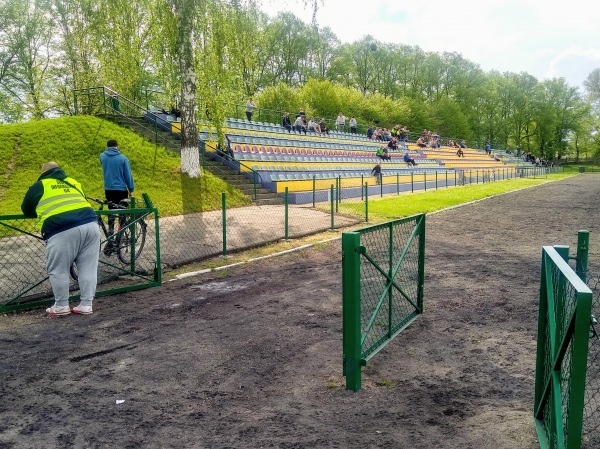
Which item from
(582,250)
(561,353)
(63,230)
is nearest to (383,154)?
(63,230)

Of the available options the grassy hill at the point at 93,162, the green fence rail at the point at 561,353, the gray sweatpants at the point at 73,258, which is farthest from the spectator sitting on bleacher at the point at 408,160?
the green fence rail at the point at 561,353

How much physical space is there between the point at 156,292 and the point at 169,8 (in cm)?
1248

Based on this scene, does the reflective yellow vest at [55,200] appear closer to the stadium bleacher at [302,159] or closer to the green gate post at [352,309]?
the green gate post at [352,309]

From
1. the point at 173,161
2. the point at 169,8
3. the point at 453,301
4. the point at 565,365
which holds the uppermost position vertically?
the point at 169,8

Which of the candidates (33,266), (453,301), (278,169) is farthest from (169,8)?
(453,301)

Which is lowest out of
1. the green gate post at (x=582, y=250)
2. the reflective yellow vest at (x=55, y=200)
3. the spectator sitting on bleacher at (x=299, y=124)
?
the green gate post at (x=582, y=250)

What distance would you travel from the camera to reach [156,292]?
7.65m

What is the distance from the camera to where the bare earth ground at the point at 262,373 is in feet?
11.4

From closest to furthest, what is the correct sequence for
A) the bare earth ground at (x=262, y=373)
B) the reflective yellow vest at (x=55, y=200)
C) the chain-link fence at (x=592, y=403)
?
1. the chain-link fence at (x=592, y=403)
2. the bare earth ground at (x=262, y=373)
3. the reflective yellow vest at (x=55, y=200)

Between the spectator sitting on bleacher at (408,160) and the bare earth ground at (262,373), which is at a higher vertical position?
the spectator sitting on bleacher at (408,160)

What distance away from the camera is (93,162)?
16953mm

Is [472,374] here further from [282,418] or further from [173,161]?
[173,161]

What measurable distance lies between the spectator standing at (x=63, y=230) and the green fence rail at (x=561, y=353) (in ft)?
16.9

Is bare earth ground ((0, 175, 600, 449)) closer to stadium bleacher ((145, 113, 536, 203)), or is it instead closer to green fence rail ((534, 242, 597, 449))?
green fence rail ((534, 242, 597, 449))
